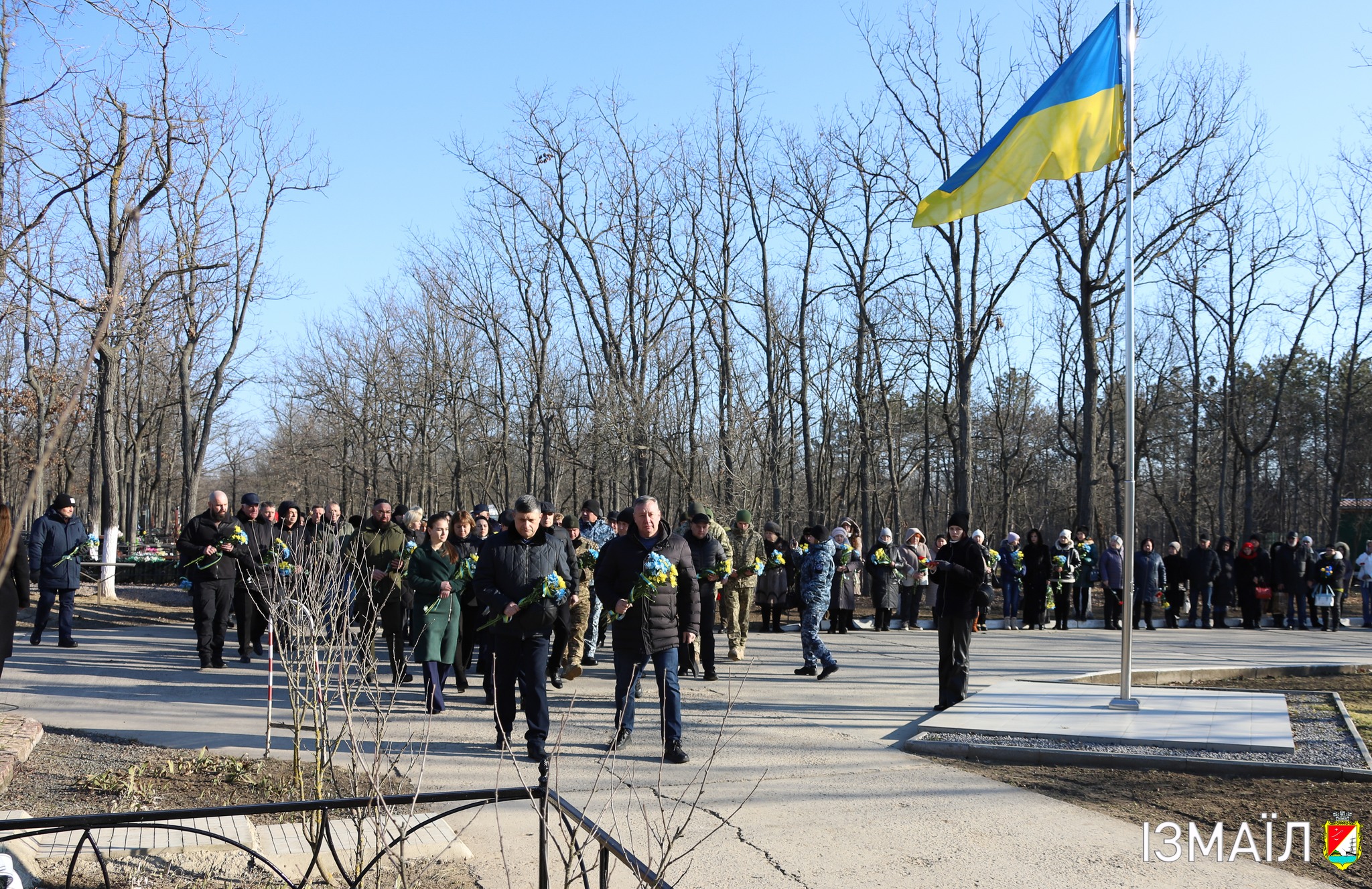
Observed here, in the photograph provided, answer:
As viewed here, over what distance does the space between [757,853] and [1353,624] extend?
2369 centimetres

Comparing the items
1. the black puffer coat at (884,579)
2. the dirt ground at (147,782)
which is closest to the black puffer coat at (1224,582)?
the black puffer coat at (884,579)

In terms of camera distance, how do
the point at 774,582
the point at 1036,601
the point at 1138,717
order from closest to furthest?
the point at 1138,717
the point at 774,582
the point at 1036,601

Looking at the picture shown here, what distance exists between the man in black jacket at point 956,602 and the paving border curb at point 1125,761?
175 centimetres

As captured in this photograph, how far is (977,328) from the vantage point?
98.8 feet

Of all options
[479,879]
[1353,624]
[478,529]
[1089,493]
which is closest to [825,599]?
[478,529]

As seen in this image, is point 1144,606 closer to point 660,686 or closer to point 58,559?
point 660,686

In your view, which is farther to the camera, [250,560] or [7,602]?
[250,560]

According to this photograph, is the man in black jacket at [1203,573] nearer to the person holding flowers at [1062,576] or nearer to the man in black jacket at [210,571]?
the person holding flowers at [1062,576]

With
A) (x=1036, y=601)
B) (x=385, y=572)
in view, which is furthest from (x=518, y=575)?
(x=1036, y=601)

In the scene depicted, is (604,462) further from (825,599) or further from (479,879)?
(479,879)

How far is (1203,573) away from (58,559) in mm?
21037

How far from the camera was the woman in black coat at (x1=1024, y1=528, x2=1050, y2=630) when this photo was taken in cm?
2122

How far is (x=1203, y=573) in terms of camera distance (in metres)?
22.6

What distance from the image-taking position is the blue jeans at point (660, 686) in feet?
26.7
